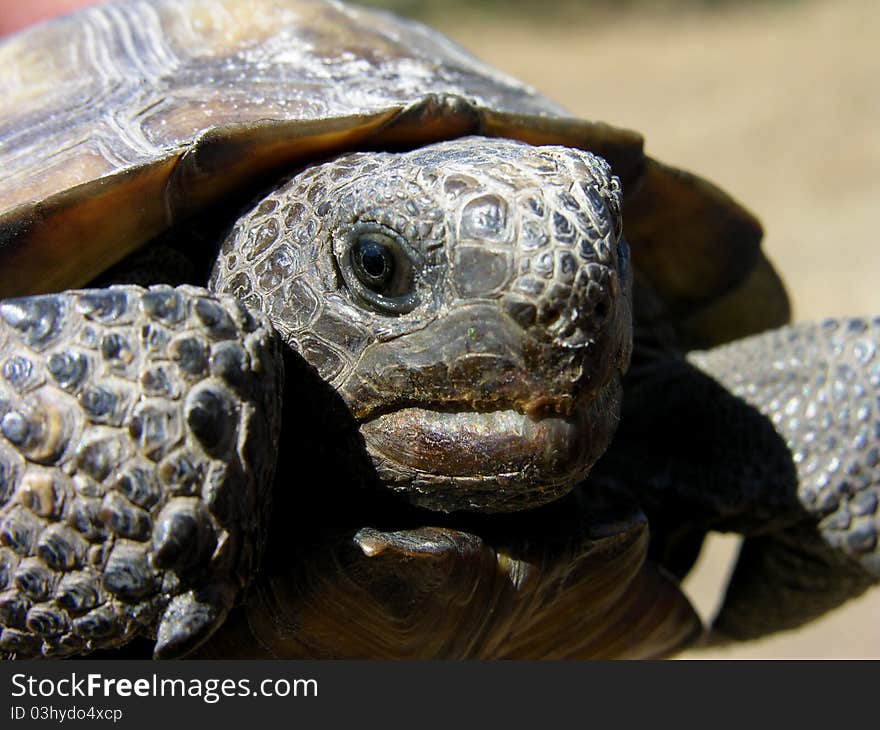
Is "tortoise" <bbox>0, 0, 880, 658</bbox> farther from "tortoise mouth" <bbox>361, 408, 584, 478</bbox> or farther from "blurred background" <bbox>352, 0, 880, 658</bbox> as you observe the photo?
"blurred background" <bbox>352, 0, 880, 658</bbox>

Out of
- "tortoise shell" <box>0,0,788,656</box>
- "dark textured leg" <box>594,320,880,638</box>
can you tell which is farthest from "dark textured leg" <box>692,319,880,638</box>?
"tortoise shell" <box>0,0,788,656</box>

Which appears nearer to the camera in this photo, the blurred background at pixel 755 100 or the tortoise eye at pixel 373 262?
the tortoise eye at pixel 373 262

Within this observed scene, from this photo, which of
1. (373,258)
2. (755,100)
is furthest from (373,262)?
(755,100)

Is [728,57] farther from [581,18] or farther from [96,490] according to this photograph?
[96,490]

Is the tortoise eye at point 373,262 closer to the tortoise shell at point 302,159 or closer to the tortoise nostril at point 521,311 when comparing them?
the tortoise nostril at point 521,311

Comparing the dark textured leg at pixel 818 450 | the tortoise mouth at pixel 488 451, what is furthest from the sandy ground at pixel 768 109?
the tortoise mouth at pixel 488 451

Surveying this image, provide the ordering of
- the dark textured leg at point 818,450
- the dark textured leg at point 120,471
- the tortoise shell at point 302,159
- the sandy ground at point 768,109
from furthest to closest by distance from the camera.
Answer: the sandy ground at point 768,109 < the dark textured leg at point 818,450 < the tortoise shell at point 302,159 < the dark textured leg at point 120,471

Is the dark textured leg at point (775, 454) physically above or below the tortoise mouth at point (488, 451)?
below
